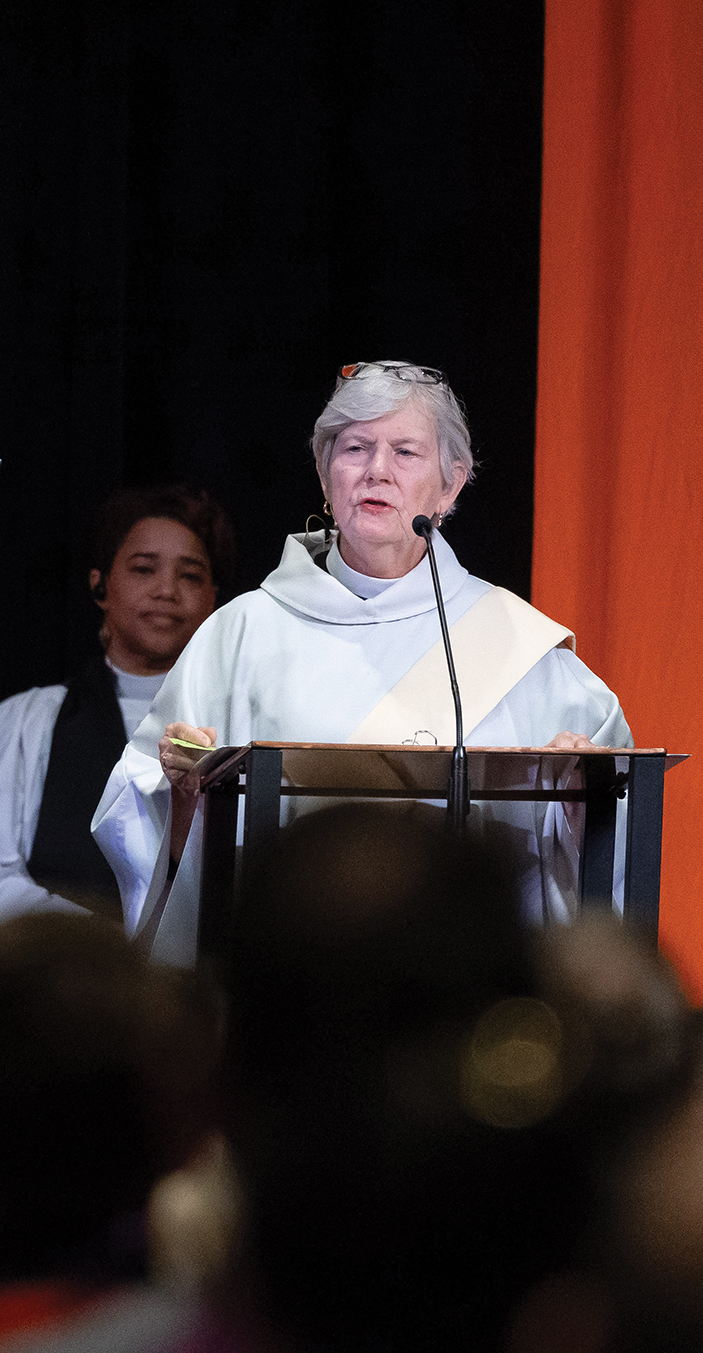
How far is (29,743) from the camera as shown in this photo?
3.27 metres

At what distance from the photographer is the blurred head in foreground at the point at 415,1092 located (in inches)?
20.3

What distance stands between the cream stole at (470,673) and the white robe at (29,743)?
1.12 meters

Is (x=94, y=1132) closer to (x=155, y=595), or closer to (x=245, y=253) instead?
(x=155, y=595)

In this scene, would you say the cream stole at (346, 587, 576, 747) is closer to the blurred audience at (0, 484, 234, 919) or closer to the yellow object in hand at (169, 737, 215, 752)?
the yellow object in hand at (169, 737, 215, 752)

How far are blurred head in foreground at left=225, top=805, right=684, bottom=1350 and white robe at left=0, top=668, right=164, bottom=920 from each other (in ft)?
8.91

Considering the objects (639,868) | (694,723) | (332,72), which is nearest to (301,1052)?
(639,868)

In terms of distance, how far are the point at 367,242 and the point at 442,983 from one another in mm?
2968

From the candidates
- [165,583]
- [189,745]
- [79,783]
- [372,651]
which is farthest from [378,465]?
[79,783]

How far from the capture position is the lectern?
1557 millimetres

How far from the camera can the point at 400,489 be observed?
92.7 inches

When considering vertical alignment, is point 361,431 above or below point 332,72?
below

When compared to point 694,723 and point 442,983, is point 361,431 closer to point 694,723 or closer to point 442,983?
point 694,723

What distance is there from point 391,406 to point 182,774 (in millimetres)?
844

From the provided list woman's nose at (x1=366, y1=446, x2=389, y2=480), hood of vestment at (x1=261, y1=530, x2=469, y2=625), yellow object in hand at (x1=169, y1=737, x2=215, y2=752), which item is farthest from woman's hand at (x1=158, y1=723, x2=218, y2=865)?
woman's nose at (x1=366, y1=446, x2=389, y2=480)
